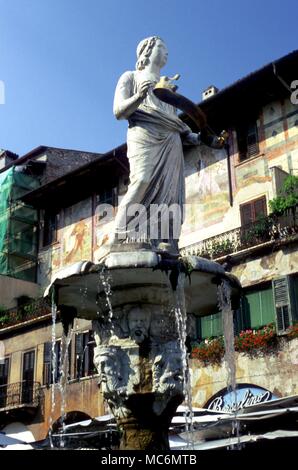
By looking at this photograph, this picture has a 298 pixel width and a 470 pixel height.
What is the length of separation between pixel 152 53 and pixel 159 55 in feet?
0.28

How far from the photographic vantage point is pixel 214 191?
2278 centimetres

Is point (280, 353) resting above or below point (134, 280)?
above

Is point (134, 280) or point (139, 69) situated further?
point (139, 69)

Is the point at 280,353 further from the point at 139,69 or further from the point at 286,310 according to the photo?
the point at 139,69

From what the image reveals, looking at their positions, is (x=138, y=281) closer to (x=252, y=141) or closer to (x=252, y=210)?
(x=252, y=210)

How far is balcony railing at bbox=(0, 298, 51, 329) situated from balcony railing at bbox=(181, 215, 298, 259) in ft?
24.7

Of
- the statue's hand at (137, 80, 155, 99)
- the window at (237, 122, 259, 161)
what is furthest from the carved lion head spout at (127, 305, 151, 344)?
the window at (237, 122, 259, 161)

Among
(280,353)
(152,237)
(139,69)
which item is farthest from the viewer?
(280,353)

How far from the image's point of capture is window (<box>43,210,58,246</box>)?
29344 mm

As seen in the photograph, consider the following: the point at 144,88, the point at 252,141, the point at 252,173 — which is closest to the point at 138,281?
the point at 144,88

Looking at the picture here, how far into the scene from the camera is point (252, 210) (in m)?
21.4

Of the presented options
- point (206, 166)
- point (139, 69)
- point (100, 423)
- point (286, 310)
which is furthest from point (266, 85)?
point (139, 69)

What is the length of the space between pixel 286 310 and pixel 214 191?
5671 mm

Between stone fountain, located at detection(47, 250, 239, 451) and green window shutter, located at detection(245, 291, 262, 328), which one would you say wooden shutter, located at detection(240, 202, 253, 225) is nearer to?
green window shutter, located at detection(245, 291, 262, 328)
